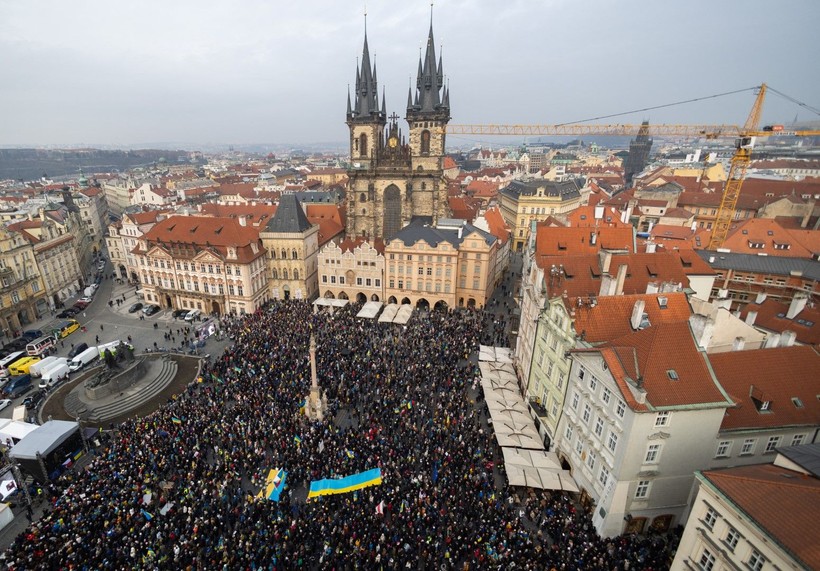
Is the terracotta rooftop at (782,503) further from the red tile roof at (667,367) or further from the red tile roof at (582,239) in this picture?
the red tile roof at (582,239)

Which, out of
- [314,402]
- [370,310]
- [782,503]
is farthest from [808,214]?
[314,402]

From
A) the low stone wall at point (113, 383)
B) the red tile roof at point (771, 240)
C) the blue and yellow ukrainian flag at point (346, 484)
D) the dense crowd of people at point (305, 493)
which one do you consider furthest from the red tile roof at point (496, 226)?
the low stone wall at point (113, 383)

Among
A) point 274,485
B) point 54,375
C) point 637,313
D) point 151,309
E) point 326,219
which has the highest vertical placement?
point 637,313

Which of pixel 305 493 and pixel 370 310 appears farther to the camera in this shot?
pixel 370 310

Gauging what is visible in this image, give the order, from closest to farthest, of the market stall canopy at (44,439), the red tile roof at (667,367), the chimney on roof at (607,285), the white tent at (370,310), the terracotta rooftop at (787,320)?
the red tile roof at (667,367)
the market stall canopy at (44,439)
the chimney on roof at (607,285)
the terracotta rooftop at (787,320)
the white tent at (370,310)

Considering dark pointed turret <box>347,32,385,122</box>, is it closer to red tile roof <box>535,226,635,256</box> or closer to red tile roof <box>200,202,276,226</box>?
red tile roof <box>200,202,276,226</box>

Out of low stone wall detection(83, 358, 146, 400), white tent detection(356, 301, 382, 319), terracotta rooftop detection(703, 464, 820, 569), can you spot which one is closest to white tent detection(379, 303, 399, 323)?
white tent detection(356, 301, 382, 319)

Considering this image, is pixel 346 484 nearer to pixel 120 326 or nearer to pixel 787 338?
pixel 787 338
